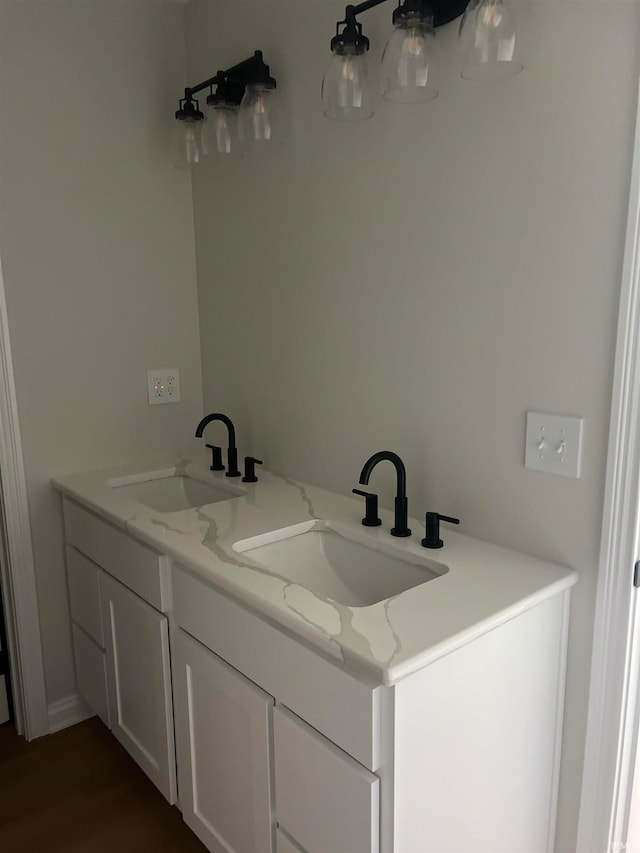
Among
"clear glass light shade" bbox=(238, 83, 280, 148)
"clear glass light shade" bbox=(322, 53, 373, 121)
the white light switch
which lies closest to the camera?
the white light switch

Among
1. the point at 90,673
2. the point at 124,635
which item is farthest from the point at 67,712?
the point at 124,635

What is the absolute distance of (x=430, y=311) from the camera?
153 cm

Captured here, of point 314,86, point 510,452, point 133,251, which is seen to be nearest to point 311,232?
point 314,86

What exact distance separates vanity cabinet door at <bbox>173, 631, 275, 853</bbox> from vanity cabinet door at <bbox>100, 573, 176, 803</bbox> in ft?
0.17

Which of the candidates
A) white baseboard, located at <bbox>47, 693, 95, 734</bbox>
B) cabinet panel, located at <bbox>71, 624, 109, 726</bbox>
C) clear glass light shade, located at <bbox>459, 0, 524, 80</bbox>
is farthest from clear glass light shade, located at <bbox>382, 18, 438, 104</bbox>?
white baseboard, located at <bbox>47, 693, 95, 734</bbox>

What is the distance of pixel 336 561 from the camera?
1.60 m

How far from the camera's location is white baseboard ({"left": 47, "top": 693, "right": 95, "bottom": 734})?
2199 mm

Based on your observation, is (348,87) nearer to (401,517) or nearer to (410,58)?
(410,58)

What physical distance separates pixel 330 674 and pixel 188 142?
164cm

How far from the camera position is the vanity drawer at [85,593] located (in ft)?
6.43

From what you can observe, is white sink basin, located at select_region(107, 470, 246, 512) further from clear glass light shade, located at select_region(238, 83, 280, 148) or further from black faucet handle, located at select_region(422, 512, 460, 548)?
clear glass light shade, located at select_region(238, 83, 280, 148)

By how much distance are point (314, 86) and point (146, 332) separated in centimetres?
99

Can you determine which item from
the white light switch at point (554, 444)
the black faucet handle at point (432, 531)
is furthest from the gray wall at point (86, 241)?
the white light switch at point (554, 444)

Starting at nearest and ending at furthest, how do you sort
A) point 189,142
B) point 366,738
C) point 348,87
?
point 366,738
point 348,87
point 189,142
